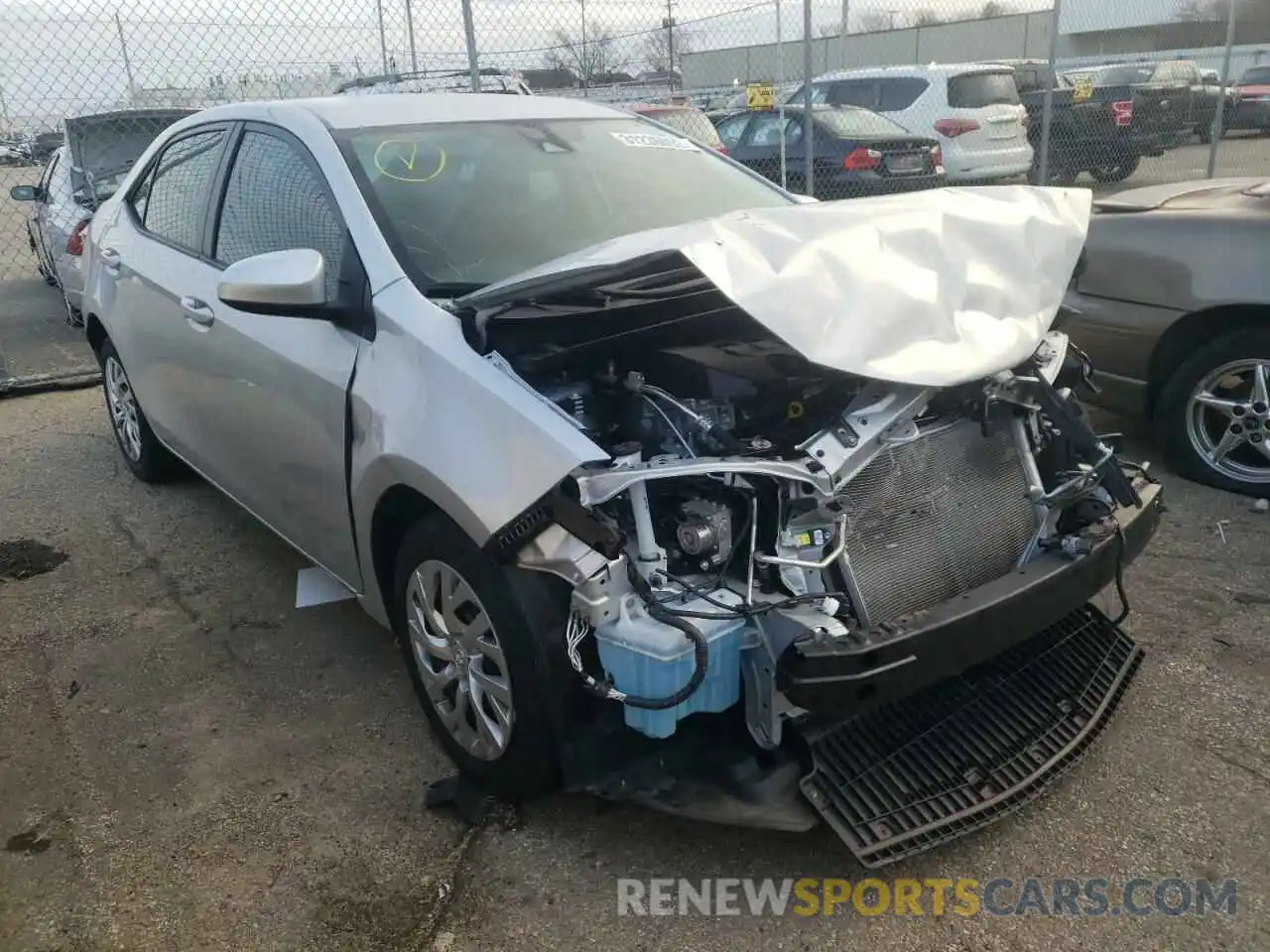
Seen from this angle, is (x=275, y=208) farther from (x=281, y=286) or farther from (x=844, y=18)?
(x=844, y=18)

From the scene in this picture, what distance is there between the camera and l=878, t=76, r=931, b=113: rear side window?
507 inches

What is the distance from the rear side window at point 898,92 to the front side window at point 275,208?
10.7 metres

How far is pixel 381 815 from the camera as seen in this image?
9.39 feet

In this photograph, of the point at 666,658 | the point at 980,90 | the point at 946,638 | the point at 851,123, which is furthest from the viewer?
the point at 980,90

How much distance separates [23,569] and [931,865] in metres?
3.95

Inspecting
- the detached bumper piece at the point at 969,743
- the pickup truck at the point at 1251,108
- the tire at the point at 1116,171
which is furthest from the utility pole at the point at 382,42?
the pickup truck at the point at 1251,108

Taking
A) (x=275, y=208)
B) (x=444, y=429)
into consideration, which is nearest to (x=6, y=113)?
(x=275, y=208)

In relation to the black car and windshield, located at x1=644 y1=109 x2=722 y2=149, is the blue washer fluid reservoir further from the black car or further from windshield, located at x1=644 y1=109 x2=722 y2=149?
the black car

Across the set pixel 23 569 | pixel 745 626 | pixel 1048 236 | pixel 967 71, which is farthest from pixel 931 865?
pixel 967 71

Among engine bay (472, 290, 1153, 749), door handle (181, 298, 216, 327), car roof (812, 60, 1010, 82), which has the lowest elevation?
engine bay (472, 290, 1153, 749)

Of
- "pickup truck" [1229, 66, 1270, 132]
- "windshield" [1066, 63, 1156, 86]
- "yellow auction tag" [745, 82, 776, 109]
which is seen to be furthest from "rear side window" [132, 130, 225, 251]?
"pickup truck" [1229, 66, 1270, 132]

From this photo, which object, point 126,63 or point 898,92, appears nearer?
point 126,63

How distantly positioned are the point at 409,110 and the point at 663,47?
9.10 m

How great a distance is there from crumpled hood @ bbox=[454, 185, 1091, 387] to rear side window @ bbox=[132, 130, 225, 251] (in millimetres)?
1917
